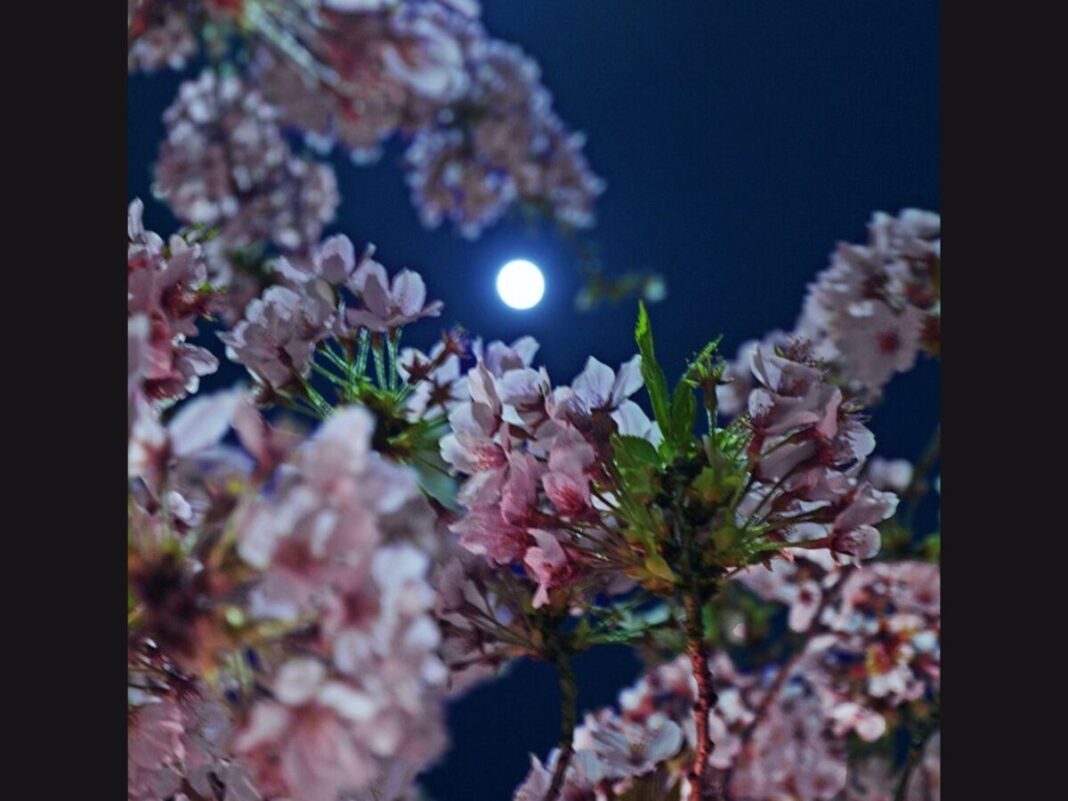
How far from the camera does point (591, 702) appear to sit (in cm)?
113

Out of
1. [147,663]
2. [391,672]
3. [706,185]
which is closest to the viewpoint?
[391,672]

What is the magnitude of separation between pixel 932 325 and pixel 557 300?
0.38m

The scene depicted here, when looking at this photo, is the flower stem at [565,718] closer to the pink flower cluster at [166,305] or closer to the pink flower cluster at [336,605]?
the pink flower cluster at [336,605]

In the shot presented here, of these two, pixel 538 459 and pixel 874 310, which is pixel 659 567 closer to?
pixel 538 459

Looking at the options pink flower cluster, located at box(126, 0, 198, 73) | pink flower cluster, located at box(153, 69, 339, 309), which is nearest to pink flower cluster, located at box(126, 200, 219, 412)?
pink flower cluster, located at box(153, 69, 339, 309)

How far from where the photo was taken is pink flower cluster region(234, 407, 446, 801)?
2.61ft

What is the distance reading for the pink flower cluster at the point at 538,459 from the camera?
973mm

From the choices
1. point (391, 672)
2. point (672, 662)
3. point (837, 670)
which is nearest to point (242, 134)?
Answer: point (391, 672)

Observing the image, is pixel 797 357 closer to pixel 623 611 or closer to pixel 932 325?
pixel 932 325

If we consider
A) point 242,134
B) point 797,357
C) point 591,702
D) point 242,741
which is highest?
point 242,134

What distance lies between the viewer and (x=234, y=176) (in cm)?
112

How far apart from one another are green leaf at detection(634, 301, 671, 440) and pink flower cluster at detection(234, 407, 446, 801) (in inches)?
10.7

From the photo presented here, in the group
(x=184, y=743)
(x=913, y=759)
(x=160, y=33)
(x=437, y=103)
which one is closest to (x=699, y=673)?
(x=913, y=759)

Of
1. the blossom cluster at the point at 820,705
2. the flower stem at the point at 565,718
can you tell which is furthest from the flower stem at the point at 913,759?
the flower stem at the point at 565,718
